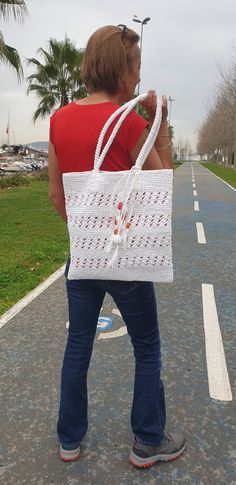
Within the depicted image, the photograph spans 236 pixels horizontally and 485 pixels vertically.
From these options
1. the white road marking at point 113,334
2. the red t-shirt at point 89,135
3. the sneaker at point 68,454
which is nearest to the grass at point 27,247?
the white road marking at point 113,334

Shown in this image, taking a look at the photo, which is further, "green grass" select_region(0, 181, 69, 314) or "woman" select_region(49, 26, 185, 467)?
"green grass" select_region(0, 181, 69, 314)

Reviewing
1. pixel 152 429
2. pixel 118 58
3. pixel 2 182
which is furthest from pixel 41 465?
pixel 2 182

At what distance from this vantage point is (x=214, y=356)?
3217 mm

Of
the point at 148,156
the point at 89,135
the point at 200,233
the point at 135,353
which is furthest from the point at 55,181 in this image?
the point at 200,233

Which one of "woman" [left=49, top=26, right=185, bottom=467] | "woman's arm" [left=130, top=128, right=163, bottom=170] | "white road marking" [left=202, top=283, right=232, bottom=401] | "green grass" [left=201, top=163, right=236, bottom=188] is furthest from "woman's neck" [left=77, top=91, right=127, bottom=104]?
"green grass" [left=201, top=163, right=236, bottom=188]

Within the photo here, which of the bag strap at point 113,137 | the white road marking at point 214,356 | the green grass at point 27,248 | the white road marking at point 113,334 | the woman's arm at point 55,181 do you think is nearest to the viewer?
the bag strap at point 113,137

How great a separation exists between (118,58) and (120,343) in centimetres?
231

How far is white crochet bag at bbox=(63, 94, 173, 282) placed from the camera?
1664 mm

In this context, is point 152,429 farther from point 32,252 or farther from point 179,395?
point 32,252

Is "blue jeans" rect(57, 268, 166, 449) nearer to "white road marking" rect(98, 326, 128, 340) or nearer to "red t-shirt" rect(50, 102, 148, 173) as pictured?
"red t-shirt" rect(50, 102, 148, 173)

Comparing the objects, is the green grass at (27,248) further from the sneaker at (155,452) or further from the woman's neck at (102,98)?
the woman's neck at (102,98)

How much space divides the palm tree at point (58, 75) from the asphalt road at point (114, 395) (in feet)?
71.5

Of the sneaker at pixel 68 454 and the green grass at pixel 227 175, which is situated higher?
the sneaker at pixel 68 454

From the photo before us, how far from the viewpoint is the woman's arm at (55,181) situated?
1873mm
